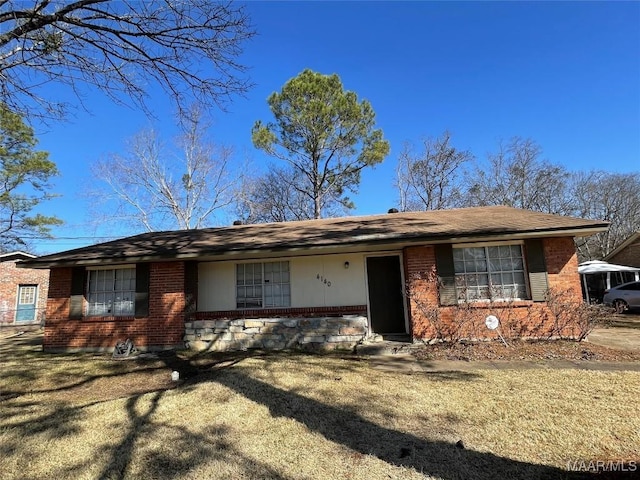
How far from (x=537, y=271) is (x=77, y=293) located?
12.2 metres

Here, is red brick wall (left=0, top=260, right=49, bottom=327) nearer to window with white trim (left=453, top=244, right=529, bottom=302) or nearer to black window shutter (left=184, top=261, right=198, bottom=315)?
black window shutter (left=184, top=261, right=198, bottom=315)

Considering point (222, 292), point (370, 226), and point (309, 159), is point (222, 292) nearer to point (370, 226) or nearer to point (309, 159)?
point (370, 226)

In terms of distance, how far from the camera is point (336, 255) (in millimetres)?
10609

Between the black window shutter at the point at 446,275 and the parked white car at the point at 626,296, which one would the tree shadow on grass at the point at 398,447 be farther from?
the parked white car at the point at 626,296

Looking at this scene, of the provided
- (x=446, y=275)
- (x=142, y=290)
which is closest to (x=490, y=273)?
(x=446, y=275)

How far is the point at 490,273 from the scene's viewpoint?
367 inches

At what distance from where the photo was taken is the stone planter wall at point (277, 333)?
9211mm

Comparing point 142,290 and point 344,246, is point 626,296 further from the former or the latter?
point 142,290

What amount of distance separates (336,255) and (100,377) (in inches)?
245

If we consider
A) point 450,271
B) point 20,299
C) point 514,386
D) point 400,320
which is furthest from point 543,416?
point 20,299

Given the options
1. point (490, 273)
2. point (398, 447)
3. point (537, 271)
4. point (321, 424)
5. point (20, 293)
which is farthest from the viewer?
point (20, 293)

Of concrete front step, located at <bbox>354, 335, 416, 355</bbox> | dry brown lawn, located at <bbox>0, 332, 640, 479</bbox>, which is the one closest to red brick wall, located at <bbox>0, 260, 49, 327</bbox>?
dry brown lawn, located at <bbox>0, 332, 640, 479</bbox>

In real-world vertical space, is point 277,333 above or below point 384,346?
above

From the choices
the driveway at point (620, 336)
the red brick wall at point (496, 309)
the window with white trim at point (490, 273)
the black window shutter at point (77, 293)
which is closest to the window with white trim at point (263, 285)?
the red brick wall at point (496, 309)
